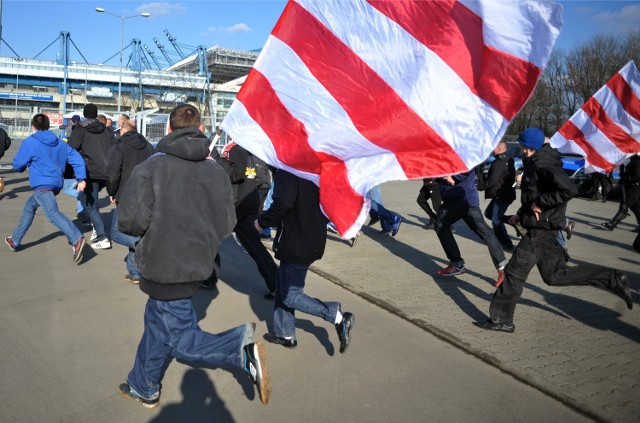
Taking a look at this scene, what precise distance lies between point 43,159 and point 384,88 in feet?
18.0

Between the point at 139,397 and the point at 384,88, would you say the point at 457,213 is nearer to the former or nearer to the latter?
the point at 384,88

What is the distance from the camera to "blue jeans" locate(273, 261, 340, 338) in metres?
4.29

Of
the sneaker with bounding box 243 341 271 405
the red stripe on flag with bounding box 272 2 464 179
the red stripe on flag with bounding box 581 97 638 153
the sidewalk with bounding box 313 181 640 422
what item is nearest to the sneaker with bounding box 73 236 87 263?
the sidewalk with bounding box 313 181 640 422

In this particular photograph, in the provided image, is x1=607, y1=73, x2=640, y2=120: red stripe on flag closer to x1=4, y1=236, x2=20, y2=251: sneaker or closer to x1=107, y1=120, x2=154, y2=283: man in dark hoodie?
x1=107, y1=120, x2=154, y2=283: man in dark hoodie

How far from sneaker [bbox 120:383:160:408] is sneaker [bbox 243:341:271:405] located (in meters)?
0.66

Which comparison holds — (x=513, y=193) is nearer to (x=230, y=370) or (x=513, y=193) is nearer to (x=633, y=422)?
(x=633, y=422)

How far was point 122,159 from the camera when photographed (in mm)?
6199

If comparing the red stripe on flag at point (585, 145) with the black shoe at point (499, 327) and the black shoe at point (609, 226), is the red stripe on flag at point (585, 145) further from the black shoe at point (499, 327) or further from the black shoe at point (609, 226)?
the black shoe at point (609, 226)

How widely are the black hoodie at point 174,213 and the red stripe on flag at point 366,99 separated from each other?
2.84 ft

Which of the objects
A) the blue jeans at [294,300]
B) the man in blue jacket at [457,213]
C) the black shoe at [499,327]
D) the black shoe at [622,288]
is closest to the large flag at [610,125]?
the man in blue jacket at [457,213]

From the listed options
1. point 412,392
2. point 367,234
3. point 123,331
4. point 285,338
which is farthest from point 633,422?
point 367,234

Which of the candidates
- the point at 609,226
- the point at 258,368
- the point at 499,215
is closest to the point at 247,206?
the point at 258,368

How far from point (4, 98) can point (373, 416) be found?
8853 cm

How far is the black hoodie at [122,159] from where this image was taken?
6.16m
